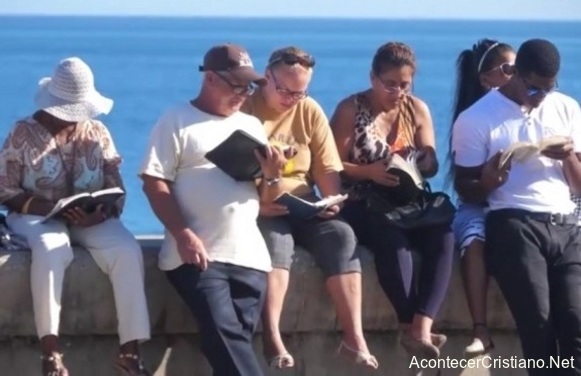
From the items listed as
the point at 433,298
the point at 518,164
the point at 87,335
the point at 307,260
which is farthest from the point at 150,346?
the point at 518,164

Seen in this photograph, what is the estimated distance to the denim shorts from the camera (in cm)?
771

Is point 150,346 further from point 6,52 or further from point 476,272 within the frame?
point 6,52

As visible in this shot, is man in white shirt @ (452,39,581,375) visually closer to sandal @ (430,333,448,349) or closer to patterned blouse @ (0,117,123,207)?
sandal @ (430,333,448,349)

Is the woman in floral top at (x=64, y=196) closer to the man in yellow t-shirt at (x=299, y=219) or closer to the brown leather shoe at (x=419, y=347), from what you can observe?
the man in yellow t-shirt at (x=299, y=219)

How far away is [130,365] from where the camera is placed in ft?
23.0

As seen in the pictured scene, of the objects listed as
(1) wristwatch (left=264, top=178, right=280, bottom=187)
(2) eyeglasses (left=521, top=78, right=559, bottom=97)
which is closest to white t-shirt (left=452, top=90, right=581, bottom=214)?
(2) eyeglasses (left=521, top=78, right=559, bottom=97)

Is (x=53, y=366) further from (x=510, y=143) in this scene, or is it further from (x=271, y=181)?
(x=510, y=143)

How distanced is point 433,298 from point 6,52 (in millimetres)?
65611

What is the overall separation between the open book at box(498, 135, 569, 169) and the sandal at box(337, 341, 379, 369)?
111 centimetres

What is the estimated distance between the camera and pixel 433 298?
291 inches

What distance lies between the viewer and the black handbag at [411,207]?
7.59m

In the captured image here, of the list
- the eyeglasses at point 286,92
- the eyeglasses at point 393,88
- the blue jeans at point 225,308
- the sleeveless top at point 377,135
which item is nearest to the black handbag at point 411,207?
the sleeveless top at point 377,135

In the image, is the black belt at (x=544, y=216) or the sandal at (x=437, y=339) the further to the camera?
the black belt at (x=544, y=216)

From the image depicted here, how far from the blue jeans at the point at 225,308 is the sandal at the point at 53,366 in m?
0.61
